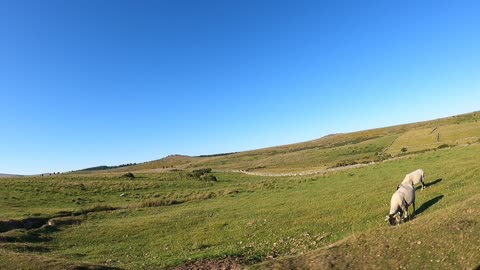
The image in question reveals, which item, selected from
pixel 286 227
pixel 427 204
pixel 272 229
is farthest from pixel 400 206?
pixel 272 229

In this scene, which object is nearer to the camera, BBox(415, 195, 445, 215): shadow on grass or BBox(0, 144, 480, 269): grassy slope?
BBox(0, 144, 480, 269): grassy slope

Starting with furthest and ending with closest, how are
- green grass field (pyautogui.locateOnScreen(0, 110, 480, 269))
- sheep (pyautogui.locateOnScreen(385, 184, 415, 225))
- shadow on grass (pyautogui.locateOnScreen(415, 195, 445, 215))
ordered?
shadow on grass (pyautogui.locateOnScreen(415, 195, 445, 215)) → sheep (pyautogui.locateOnScreen(385, 184, 415, 225)) → green grass field (pyautogui.locateOnScreen(0, 110, 480, 269))

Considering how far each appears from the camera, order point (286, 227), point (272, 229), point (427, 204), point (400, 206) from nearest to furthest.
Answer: point (400, 206) < point (427, 204) < point (286, 227) < point (272, 229)

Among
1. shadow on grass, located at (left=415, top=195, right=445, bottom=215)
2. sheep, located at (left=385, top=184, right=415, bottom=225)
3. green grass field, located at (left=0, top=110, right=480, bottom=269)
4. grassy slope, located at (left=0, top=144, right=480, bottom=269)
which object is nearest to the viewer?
green grass field, located at (left=0, top=110, right=480, bottom=269)

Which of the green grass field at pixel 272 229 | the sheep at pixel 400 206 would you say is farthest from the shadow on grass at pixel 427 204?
the sheep at pixel 400 206

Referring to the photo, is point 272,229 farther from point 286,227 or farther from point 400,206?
point 400,206

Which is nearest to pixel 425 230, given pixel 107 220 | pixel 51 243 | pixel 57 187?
pixel 51 243

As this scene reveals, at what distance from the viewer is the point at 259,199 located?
48562 mm

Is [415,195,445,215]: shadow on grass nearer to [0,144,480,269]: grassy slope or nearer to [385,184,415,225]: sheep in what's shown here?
[0,144,480,269]: grassy slope

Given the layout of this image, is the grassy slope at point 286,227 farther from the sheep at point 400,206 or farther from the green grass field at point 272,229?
the sheep at point 400,206

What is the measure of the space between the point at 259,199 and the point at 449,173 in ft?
72.7

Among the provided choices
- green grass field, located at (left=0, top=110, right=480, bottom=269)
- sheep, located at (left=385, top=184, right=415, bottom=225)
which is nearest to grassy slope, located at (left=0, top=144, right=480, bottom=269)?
green grass field, located at (left=0, top=110, right=480, bottom=269)

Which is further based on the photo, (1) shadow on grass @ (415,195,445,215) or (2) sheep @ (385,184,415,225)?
(1) shadow on grass @ (415,195,445,215)

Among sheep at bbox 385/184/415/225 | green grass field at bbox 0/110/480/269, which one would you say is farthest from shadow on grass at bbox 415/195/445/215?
sheep at bbox 385/184/415/225
